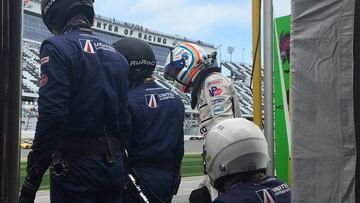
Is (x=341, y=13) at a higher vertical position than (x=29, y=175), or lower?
higher

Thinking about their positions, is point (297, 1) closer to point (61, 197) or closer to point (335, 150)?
point (335, 150)

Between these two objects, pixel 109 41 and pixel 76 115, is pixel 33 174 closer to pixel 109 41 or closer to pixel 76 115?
pixel 76 115

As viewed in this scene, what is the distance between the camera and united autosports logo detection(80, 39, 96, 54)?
10.5 ft

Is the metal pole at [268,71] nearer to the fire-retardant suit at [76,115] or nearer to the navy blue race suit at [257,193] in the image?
the fire-retardant suit at [76,115]

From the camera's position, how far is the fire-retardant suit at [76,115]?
2.96m

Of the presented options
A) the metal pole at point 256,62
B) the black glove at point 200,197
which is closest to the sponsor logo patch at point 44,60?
the black glove at point 200,197

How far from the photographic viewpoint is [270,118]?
4.00 m

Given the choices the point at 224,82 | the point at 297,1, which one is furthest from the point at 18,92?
the point at 224,82

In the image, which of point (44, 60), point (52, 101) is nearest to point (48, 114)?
point (52, 101)

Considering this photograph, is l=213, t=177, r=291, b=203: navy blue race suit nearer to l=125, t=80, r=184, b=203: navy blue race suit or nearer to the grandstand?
l=125, t=80, r=184, b=203: navy blue race suit

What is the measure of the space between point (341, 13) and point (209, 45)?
7620 cm

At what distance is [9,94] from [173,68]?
3454 millimetres

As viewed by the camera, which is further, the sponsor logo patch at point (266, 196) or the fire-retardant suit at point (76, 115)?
the fire-retardant suit at point (76, 115)

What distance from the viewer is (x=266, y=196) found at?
8.05 feet
